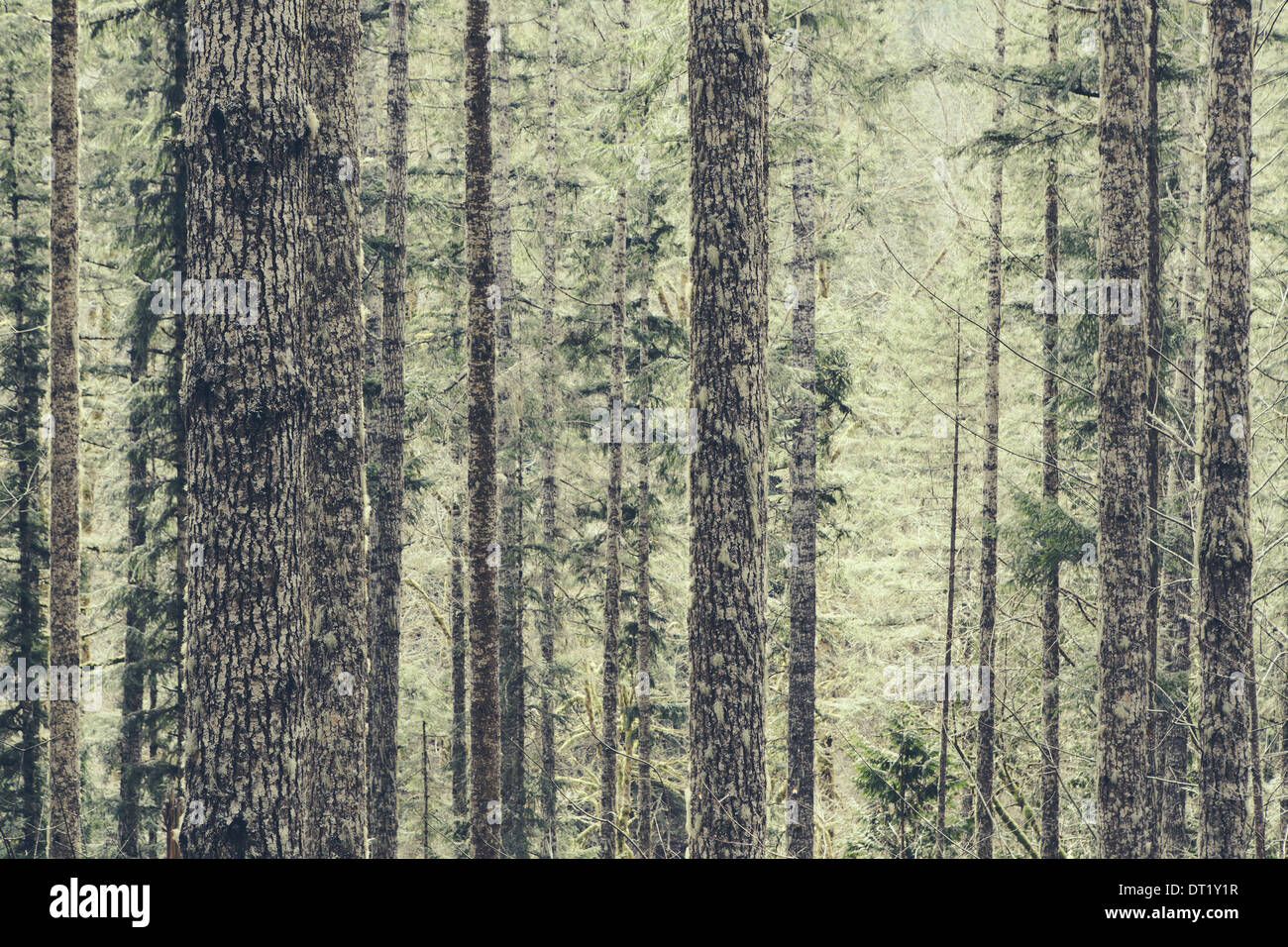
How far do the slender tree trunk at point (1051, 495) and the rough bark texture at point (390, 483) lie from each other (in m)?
8.30

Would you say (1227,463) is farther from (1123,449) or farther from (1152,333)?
(1152,333)

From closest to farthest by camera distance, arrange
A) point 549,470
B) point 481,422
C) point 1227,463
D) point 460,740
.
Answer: point 1227,463, point 481,422, point 460,740, point 549,470

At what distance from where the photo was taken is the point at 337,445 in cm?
895

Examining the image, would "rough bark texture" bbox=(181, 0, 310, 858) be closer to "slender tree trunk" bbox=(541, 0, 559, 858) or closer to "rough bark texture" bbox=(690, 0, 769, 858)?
"rough bark texture" bbox=(690, 0, 769, 858)

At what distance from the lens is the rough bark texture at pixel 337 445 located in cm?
884

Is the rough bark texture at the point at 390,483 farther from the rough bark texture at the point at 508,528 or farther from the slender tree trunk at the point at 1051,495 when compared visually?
the slender tree trunk at the point at 1051,495

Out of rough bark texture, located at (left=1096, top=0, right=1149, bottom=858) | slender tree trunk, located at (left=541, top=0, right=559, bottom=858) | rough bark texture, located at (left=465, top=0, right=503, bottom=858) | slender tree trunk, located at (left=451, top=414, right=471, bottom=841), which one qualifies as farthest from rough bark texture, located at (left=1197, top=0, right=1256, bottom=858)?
slender tree trunk, located at (left=451, top=414, right=471, bottom=841)

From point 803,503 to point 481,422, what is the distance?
20.3 ft

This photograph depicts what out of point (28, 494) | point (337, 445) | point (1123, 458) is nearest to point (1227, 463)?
point (1123, 458)

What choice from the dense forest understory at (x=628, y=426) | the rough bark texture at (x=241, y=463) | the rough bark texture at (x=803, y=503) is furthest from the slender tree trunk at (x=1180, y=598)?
the rough bark texture at (x=241, y=463)

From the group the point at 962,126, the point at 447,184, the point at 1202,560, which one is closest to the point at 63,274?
the point at 447,184

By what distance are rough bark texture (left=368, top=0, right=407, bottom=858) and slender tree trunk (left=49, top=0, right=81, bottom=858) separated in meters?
3.25

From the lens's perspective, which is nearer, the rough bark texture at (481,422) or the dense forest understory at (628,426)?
the dense forest understory at (628,426)
